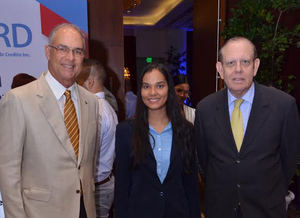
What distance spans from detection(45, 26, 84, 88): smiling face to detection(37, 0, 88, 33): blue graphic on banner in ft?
6.15

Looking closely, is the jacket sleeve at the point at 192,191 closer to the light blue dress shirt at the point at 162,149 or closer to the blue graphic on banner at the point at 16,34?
the light blue dress shirt at the point at 162,149

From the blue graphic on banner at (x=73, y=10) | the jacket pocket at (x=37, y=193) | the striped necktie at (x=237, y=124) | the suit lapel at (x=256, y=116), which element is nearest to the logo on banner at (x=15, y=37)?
the blue graphic on banner at (x=73, y=10)

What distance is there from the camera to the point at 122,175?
1.84 meters

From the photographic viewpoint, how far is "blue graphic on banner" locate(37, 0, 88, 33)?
3.39 meters

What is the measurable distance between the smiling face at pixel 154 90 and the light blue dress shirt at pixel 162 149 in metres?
0.19

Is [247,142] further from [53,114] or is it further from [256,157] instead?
[53,114]

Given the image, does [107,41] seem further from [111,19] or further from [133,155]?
[133,155]

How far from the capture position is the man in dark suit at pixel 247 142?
1755mm

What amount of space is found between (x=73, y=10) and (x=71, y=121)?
2.22m

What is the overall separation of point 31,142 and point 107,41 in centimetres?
287

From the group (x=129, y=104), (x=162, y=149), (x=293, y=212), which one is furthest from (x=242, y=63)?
(x=129, y=104)

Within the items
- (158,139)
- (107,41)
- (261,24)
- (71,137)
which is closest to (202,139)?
(158,139)

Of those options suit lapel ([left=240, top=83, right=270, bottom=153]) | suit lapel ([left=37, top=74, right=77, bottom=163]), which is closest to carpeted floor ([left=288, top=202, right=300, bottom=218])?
suit lapel ([left=240, top=83, right=270, bottom=153])

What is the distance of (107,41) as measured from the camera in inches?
165
